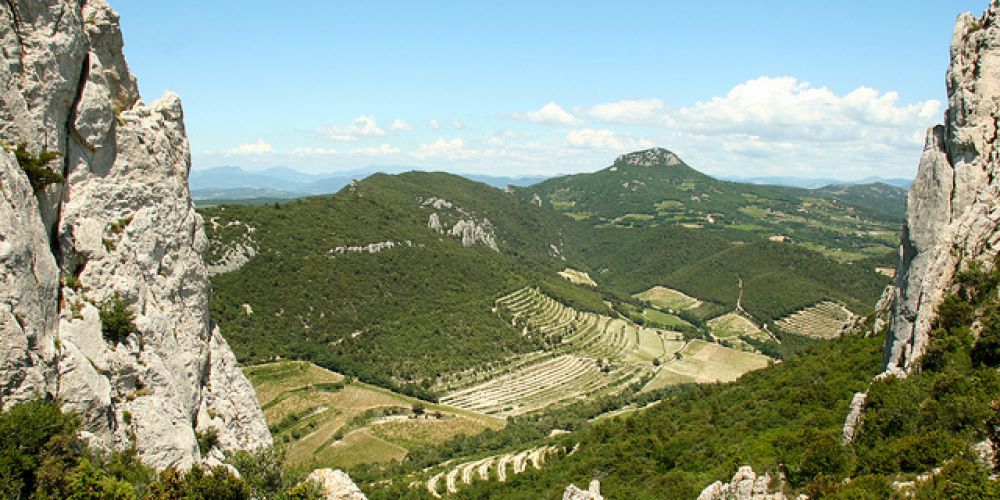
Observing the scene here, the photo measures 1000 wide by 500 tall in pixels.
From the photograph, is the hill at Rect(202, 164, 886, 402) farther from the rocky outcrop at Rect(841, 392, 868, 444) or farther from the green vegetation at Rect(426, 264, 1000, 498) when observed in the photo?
the rocky outcrop at Rect(841, 392, 868, 444)

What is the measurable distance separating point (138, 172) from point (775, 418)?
154 feet

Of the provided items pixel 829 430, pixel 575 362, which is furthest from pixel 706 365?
pixel 829 430

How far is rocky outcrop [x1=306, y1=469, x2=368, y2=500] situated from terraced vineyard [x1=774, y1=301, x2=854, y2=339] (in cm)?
17736

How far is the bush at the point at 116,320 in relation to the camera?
794 inches

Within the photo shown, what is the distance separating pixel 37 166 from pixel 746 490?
3056 centimetres

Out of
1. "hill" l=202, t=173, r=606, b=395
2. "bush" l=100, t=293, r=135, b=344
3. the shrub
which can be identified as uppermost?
"bush" l=100, t=293, r=135, b=344

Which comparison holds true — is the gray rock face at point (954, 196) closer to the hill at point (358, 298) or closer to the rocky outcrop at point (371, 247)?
the hill at point (358, 298)

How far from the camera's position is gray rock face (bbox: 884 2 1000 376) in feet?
99.1

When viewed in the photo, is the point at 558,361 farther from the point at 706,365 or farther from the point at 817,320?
the point at 817,320

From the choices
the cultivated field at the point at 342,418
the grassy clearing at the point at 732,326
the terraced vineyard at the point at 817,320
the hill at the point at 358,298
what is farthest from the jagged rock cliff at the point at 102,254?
the terraced vineyard at the point at 817,320

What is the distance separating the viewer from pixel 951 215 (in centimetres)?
3278

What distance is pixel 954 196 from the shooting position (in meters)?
32.8

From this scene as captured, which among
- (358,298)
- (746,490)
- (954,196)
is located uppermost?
(954,196)

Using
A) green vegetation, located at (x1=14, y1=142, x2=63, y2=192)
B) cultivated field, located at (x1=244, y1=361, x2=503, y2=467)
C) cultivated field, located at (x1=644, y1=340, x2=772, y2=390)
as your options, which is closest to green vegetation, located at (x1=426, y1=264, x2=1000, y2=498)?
cultivated field, located at (x1=244, y1=361, x2=503, y2=467)
